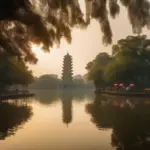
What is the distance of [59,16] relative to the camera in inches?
172

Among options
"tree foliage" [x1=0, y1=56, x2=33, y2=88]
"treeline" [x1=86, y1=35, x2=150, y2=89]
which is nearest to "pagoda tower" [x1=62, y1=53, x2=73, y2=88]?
"treeline" [x1=86, y1=35, x2=150, y2=89]

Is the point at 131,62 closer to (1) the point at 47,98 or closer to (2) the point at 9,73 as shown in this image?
(1) the point at 47,98

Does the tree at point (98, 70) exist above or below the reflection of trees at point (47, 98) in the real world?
above

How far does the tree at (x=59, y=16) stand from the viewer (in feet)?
13.0

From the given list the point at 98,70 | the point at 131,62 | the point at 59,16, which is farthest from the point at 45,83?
the point at 59,16

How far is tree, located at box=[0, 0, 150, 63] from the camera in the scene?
13.0 feet

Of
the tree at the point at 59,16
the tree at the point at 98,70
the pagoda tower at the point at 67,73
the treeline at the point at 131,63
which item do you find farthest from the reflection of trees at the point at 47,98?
the pagoda tower at the point at 67,73

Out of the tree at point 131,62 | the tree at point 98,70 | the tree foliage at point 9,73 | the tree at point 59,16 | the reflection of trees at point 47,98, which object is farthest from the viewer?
the tree at point 98,70

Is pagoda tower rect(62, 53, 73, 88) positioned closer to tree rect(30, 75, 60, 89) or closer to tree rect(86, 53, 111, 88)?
tree rect(30, 75, 60, 89)

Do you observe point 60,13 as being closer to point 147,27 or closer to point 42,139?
point 147,27

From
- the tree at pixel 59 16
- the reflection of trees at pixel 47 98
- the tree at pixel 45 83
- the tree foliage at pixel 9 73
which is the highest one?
the tree at pixel 45 83

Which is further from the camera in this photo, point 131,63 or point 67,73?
point 67,73

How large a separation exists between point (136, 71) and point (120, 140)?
38.6 metres

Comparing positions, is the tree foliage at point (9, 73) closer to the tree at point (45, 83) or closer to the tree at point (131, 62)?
the tree at point (131, 62)
